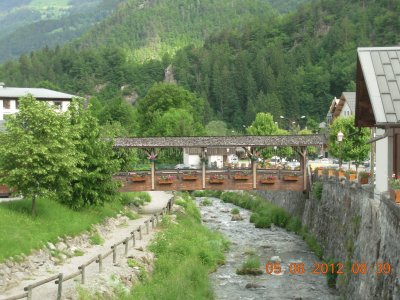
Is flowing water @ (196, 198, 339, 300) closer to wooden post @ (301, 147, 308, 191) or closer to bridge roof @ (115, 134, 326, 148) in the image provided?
wooden post @ (301, 147, 308, 191)

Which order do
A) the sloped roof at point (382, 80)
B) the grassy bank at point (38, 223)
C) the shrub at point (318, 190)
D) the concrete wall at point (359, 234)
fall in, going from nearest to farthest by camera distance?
the concrete wall at point (359, 234) < the sloped roof at point (382, 80) < the grassy bank at point (38, 223) < the shrub at point (318, 190)

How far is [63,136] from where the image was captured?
34469 mm

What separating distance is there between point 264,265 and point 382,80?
17.0 metres

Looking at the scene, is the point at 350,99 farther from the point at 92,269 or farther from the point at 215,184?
the point at 92,269

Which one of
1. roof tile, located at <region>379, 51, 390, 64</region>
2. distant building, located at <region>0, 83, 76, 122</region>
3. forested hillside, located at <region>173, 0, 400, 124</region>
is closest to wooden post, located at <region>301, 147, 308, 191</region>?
roof tile, located at <region>379, 51, 390, 64</region>

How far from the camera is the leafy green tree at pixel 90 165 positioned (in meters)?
40.2

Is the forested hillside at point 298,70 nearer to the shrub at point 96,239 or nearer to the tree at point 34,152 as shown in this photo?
the shrub at point 96,239

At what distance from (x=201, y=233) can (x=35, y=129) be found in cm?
1488

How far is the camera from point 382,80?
22.9 metres

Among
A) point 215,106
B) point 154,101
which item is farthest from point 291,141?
point 215,106

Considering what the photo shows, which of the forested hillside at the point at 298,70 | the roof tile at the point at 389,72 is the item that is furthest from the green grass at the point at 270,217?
the forested hillside at the point at 298,70

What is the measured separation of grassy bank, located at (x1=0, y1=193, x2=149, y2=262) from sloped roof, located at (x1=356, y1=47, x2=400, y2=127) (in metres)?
16.6

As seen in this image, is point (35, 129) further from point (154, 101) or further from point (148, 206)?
point (154, 101)

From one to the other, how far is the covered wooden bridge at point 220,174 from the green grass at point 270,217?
3639 millimetres
